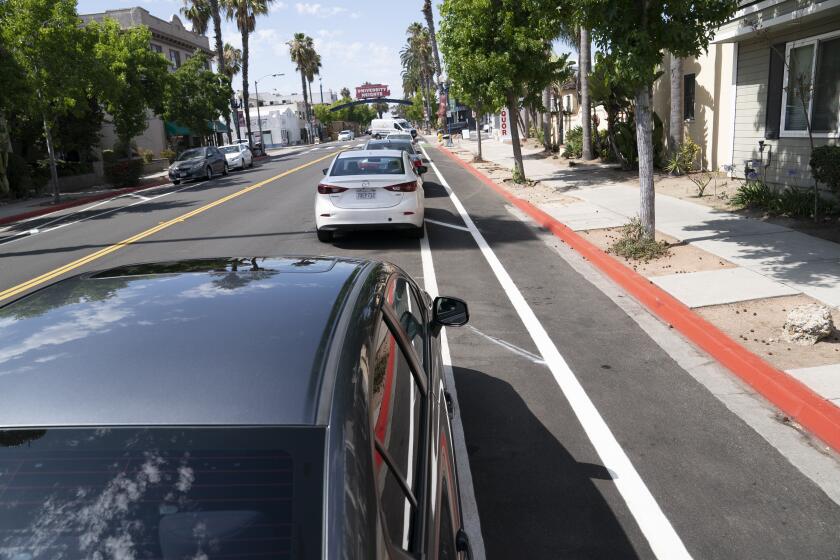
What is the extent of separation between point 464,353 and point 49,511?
474cm

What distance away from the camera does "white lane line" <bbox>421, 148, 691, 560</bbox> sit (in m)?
3.52

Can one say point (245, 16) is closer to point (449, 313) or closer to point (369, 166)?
point (369, 166)

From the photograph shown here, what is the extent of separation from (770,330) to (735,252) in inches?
134

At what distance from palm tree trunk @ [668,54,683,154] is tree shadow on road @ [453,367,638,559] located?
15.5 m

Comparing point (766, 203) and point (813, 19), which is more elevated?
point (813, 19)

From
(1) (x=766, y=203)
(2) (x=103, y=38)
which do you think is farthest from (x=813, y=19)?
(2) (x=103, y=38)

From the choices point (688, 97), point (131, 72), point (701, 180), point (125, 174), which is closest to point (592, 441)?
point (701, 180)

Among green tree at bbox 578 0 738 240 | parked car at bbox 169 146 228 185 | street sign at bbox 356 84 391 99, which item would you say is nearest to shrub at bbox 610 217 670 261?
green tree at bbox 578 0 738 240

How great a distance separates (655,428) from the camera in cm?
472

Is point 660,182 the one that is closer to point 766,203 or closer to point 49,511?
point 766,203

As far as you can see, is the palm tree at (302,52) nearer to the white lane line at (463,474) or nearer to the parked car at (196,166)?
the parked car at (196,166)

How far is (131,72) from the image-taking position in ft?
103

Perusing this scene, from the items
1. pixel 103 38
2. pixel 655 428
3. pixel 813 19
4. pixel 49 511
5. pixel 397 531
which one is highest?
pixel 103 38

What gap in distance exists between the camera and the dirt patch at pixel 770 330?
18.2 ft
